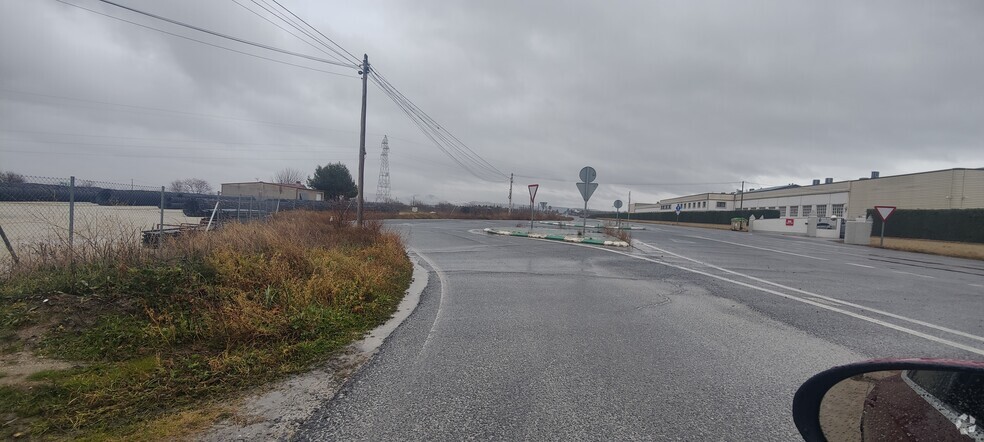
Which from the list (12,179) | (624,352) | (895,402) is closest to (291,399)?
(624,352)

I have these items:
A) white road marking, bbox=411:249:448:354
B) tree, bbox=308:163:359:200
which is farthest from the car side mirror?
tree, bbox=308:163:359:200

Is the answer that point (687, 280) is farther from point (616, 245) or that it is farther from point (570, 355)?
point (616, 245)

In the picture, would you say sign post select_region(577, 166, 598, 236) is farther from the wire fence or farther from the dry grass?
the dry grass

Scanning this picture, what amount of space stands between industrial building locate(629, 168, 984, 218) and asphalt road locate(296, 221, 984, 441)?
39.1 metres

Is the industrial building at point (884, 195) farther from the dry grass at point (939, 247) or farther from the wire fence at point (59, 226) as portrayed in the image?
the wire fence at point (59, 226)

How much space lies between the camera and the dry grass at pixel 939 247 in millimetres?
21192

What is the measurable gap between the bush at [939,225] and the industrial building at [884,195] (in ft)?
49.8

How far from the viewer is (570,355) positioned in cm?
443

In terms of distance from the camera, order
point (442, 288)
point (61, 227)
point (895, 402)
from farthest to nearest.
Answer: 1. point (442, 288)
2. point (61, 227)
3. point (895, 402)

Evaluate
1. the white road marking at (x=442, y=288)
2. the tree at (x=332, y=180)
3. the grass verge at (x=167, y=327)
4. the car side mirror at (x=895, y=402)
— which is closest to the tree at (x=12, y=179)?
the grass verge at (x=167, y=327)

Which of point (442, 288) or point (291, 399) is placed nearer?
point (291, 399)

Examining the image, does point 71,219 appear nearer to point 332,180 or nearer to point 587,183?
point 587,183

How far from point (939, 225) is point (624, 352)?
3076 centimetres

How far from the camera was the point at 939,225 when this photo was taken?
2409 centimetres
